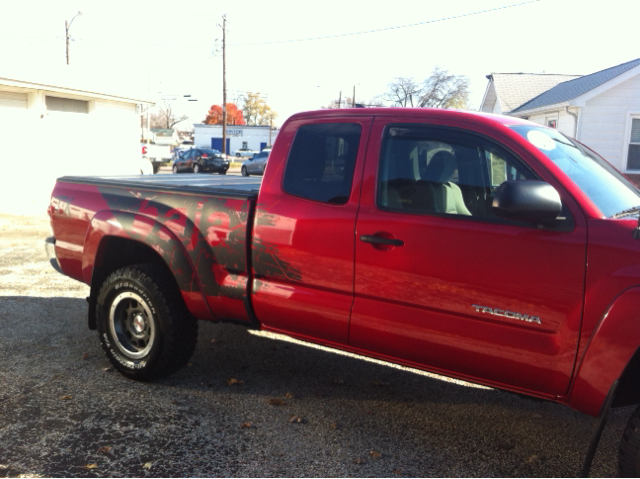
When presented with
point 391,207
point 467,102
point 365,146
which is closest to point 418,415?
point 391,207

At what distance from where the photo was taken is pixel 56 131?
17.7 m

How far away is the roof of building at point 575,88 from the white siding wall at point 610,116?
403 millimetres

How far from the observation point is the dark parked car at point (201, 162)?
112ft

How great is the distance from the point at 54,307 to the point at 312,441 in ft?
12.9

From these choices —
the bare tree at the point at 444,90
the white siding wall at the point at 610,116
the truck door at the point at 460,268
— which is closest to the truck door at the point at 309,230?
the truck door at the point at 460,268

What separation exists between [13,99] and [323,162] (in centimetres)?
1537

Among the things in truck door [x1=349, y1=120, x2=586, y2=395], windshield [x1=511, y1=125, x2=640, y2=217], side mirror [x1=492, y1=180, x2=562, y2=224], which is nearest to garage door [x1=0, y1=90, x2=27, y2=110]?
truck door [x1=349, y1=120, x2=586, y2=395]

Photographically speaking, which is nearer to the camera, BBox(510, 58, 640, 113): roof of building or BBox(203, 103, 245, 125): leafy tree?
BBox(510, 58, 640, 113): roof of building

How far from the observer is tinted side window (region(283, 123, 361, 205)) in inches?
144

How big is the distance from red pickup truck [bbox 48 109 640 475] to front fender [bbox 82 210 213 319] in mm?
11

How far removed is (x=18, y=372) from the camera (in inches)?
181

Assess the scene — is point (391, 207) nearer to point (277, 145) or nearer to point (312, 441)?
point (277, 145)

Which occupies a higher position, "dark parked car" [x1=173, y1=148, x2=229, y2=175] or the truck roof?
the truck roof

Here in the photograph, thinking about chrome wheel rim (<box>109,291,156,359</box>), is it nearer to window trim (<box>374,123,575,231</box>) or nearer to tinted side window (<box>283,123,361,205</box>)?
tinted side window (<box>283,123,361,205</box>)
